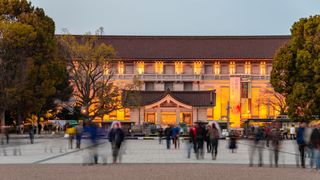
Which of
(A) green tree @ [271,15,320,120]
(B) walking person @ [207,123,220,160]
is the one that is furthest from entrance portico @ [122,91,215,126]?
(B) walking person @ [207,123,220,160]

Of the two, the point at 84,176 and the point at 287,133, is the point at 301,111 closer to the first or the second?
the point at 287,133

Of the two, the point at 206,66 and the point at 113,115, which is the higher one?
the point at 206,66

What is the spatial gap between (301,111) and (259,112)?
3941 cm

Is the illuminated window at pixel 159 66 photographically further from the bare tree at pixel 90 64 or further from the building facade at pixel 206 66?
the bare tree at pixel 90 64

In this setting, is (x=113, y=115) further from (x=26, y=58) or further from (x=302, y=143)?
(x=302, y=143)

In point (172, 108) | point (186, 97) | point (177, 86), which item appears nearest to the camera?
point (172, 108)

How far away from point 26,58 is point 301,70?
24230 millimetres

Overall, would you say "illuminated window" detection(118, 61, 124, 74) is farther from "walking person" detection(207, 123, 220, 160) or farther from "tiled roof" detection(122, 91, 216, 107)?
"walking person" detection(207, 123, 220, 160)

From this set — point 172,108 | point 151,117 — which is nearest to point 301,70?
point 172,108

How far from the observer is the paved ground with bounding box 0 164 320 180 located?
19031 mm

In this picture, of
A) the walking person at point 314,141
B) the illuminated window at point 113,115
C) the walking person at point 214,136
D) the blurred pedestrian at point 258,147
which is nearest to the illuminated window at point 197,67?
the illuminated window at point 113,115

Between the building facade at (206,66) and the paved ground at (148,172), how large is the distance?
70065 mm

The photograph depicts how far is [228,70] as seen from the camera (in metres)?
100

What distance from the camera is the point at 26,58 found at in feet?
187
